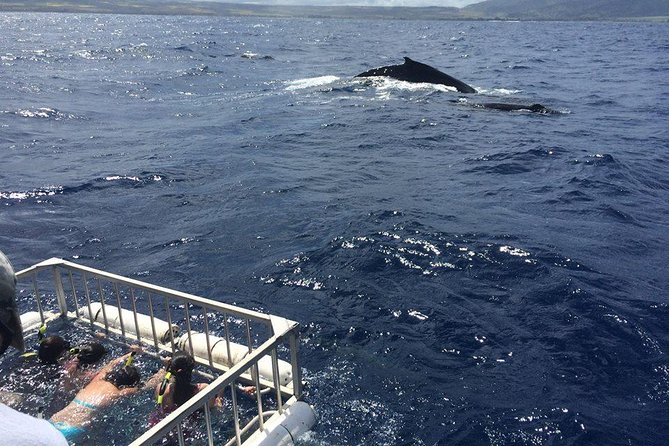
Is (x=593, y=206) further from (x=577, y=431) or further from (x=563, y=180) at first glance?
(x=577, y=431)

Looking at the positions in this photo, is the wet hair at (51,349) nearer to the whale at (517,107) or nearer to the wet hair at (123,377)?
the wet hair at (123,377)

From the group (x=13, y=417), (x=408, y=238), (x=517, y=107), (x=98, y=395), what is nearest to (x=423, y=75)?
(x=517, y=107)

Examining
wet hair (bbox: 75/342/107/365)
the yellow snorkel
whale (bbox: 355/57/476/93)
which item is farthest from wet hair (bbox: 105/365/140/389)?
whale (bbox: 355/57/476/93)

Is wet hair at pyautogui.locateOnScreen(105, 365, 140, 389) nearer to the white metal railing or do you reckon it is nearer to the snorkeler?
the white metal railing

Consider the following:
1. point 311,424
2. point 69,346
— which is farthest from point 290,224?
point 311,424

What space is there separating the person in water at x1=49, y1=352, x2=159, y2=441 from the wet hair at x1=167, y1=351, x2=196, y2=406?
914 millimetres

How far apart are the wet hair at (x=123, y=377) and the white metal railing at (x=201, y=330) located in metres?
0.60

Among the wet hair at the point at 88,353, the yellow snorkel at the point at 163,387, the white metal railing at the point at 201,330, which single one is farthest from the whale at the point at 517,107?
the yellow snorkel at the point at 163,387

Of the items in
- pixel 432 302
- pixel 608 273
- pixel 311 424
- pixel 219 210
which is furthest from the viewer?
pixel 219 210

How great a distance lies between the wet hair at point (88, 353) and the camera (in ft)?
24.6

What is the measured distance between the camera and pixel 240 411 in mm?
6949

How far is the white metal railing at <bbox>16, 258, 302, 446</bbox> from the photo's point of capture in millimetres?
5730

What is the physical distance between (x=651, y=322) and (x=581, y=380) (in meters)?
2.01

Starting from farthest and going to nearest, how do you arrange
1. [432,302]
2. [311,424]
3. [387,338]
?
[432,302]
[387,338]
[311,424]
